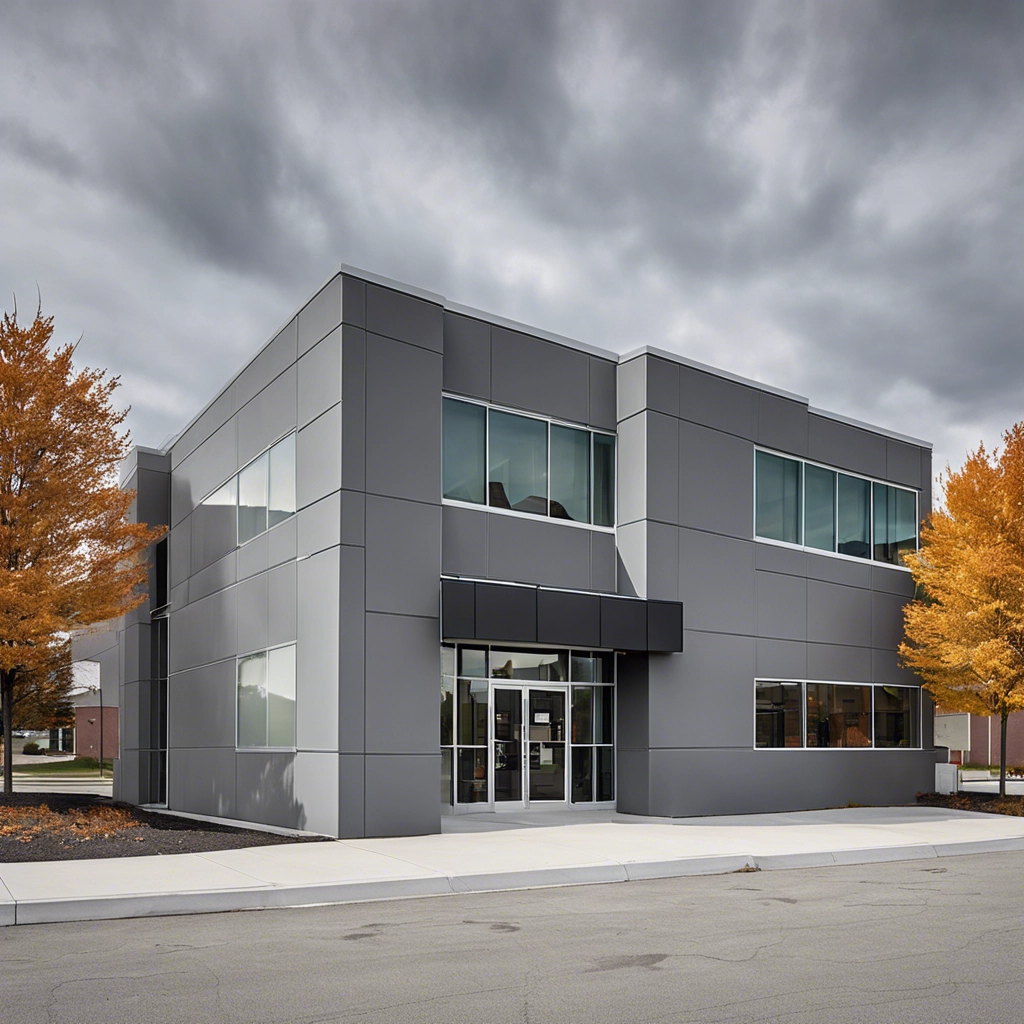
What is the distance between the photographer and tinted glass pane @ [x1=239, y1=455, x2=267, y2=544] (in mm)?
21703

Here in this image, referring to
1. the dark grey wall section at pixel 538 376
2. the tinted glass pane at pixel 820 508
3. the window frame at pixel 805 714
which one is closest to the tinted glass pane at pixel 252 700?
the dark grey wall section at pixel 538 376

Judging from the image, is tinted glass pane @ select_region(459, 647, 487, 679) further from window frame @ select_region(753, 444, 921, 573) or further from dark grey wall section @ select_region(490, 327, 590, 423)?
window frame @ select_region(753, 444, 921, 573)

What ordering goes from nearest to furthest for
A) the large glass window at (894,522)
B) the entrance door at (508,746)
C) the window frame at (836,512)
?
the entrance door at (508,746) → the window frame at (836,512) → the large glass window at (894,522)

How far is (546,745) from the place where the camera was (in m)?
21.4

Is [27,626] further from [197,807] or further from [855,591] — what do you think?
[855,591]

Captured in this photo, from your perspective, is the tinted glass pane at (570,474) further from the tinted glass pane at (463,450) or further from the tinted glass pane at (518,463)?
the tinted glass pane at (463,450)

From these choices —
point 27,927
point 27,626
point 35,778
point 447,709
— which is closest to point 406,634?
point 447,709

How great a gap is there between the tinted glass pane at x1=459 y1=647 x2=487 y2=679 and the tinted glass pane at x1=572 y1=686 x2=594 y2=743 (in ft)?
6.60

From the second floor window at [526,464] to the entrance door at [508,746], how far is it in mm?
3507

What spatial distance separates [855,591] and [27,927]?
788 inches

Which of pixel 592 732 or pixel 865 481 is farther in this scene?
pixel 865 481

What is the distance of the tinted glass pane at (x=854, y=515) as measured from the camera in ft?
84.6

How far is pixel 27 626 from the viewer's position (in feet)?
66.5

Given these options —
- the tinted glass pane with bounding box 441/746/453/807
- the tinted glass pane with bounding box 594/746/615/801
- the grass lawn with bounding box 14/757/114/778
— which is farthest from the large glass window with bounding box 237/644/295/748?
the grass lawn with bounding box 14/757/114/778
